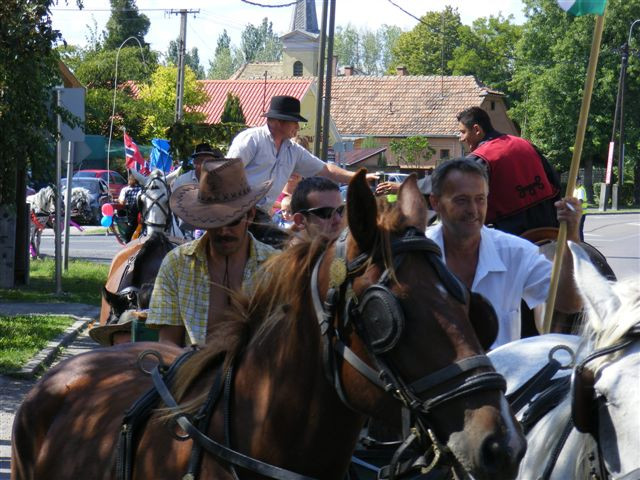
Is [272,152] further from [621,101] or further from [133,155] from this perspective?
[621,101]

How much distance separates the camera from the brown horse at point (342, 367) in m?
2.63

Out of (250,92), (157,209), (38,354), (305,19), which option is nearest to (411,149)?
(250,92)

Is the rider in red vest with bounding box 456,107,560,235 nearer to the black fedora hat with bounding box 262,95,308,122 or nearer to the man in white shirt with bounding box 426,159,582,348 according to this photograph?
the black fedora hat with bounding box 262,95,308,122

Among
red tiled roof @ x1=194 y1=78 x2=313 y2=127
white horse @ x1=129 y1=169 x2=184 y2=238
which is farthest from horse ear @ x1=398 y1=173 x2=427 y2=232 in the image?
red tiled roof @ x1=194 y1=78 x2=313 y2=127

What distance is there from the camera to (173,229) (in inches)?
493

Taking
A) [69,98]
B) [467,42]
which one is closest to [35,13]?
[69,98]

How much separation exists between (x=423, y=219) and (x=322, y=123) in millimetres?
24241

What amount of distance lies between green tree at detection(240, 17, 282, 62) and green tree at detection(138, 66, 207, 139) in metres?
79.6

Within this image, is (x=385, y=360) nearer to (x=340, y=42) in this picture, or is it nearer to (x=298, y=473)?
(x=298, y=473)

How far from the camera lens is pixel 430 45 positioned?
104375 mm

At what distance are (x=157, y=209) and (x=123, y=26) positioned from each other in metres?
81.0

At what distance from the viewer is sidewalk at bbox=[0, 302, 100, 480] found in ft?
29.2

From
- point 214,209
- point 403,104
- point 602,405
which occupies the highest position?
point 403,104

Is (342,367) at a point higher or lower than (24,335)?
higher
